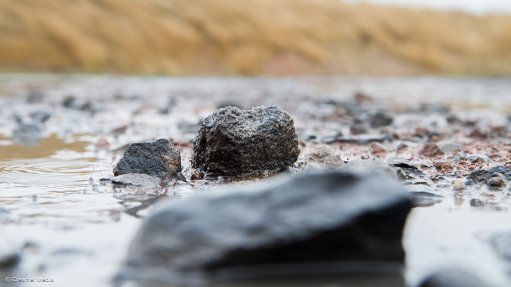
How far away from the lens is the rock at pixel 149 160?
2.85 meters

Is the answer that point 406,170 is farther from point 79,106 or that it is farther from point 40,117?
point 79,106

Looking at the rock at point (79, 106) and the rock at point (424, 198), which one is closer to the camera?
the rock at point (424, 198)

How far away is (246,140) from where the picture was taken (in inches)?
114

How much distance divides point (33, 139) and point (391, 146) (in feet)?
8.09

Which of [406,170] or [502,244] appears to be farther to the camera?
[406,170]

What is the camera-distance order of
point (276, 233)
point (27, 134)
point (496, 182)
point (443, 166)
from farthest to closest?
point (27, 134)
point (443, 166)
point (496, 182)
point (276, 233)

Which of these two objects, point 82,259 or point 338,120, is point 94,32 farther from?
point 82,259

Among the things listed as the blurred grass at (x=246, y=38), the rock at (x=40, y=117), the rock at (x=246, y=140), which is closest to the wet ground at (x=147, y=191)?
the rock at (x=246, y=140)

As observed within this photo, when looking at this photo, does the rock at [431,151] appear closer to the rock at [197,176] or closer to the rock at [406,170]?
the rock at [406,170]

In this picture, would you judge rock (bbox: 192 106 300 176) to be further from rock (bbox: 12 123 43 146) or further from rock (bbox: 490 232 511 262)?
rock (bbox: 12 123 43 146)

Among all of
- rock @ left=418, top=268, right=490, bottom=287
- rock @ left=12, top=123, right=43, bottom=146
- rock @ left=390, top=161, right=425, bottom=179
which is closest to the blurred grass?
rock @ left=12, top=123, right=43, bottom=146

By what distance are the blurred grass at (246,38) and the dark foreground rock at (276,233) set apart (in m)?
24.8

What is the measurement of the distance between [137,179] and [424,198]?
1.13 meters

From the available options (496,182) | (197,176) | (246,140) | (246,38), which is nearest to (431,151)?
(496,182)
